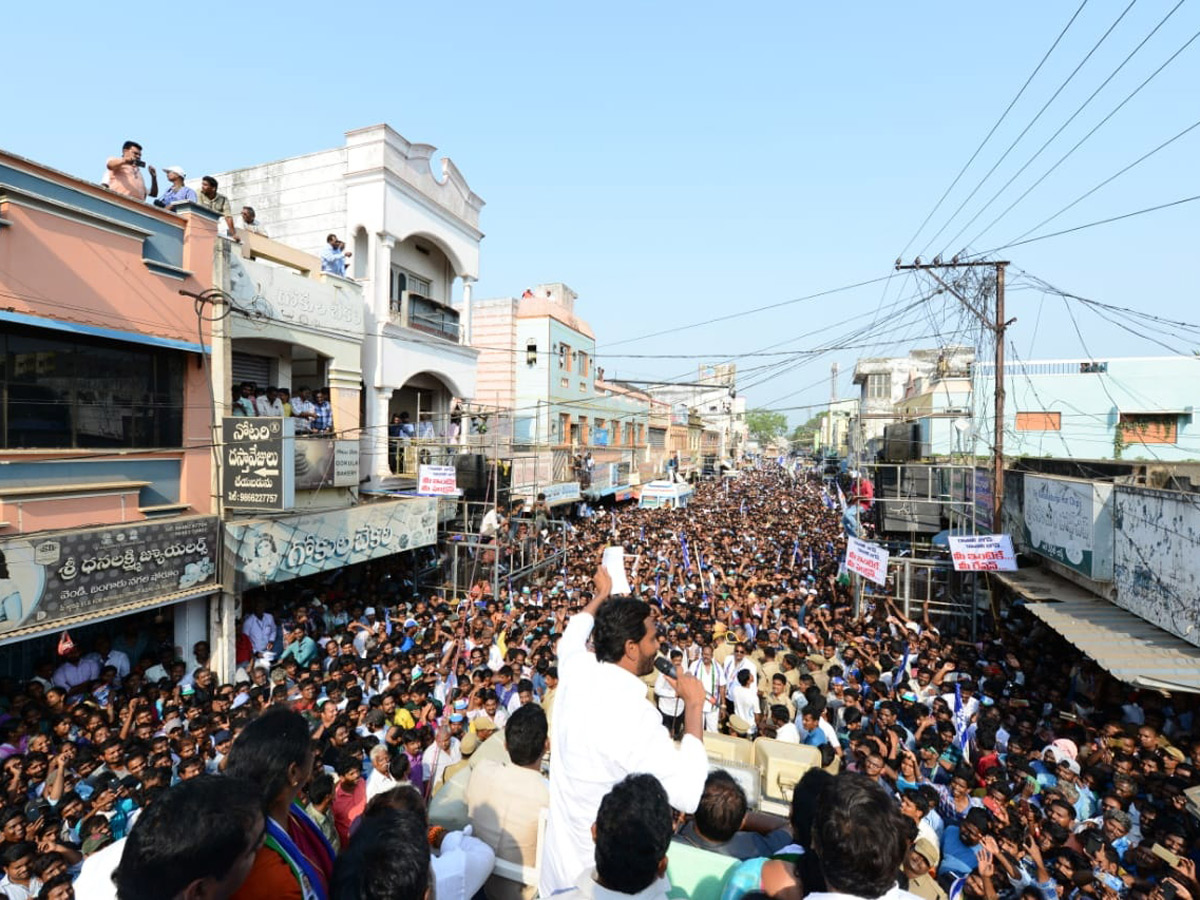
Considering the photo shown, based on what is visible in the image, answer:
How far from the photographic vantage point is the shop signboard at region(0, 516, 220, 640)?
7148 millimetres

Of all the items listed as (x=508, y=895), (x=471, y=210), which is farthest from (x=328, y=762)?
(x=471, y=210)

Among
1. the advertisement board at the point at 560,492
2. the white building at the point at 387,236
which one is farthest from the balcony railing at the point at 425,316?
the advertisement board at the point at 560,492

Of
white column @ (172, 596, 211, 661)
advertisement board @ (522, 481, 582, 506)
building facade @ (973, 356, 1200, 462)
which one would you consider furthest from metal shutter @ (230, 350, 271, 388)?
building facade @ (973, 356, 1200, 462)

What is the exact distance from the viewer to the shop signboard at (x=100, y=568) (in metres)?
7.15

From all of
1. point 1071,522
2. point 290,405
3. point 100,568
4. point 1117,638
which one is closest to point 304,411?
point 290,405

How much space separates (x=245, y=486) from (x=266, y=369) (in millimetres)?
4244

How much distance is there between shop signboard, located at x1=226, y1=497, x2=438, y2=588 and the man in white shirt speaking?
8.64 meters

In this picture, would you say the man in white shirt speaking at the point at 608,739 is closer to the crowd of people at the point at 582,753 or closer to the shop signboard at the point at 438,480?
the crowd of people at the point at 582,753

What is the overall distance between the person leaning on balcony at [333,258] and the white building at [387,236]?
3.03 ft

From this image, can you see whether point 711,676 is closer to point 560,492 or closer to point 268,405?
point 268,405

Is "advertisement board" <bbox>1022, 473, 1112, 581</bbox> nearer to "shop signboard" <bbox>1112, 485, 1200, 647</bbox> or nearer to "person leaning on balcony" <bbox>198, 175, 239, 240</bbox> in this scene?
"shop signboard" <bbox>1112, 485, 1200, 647</bbox>

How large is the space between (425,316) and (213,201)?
263 inches

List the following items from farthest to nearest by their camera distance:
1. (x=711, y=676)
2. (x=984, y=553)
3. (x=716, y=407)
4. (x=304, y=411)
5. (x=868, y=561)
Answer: (x=716, y=407)
(x=304, y=411)
(x=868, y=561)
(x=984, y=553)
(x=711, y=676)

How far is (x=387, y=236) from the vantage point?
14539mm
